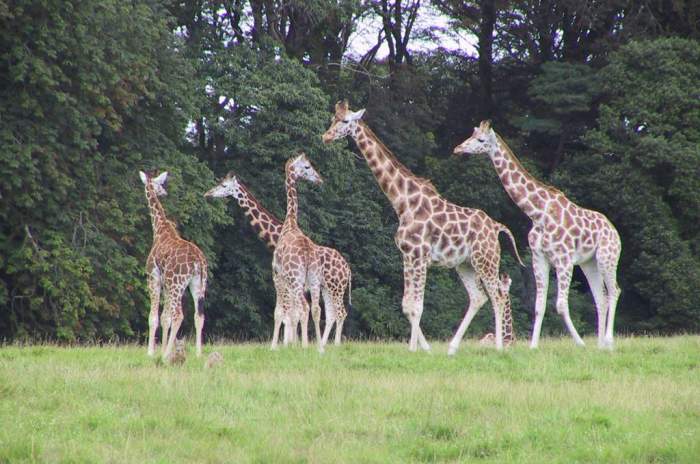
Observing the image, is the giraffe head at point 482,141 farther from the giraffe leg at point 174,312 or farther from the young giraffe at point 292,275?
the giraffe leg at point 174,312

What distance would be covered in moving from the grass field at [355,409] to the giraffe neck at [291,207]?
385 centimetres

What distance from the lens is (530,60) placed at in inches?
1706

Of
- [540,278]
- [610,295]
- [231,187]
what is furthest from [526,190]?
[231,187]

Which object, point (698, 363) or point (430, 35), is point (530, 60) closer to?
point (430, 35)

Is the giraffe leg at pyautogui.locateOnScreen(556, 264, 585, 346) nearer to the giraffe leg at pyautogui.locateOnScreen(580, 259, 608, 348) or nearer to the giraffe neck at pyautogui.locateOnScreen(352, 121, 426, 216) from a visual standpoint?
the giraffe leg at pyautogui.locateOnScreen(580, 259, 608, 348)

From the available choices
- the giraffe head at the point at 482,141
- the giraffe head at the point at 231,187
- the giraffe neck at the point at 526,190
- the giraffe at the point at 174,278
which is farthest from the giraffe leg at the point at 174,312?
the giraffe head at the point at 231,187

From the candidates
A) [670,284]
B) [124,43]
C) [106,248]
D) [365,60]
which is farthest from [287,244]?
[365,60]

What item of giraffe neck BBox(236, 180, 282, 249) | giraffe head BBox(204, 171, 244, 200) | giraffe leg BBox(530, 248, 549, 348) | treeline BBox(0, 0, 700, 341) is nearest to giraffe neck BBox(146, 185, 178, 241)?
giraffe neck BBox(236, 180, 282, 249)

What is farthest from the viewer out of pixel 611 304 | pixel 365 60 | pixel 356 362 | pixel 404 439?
pixel 365 60

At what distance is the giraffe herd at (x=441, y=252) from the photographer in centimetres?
1717

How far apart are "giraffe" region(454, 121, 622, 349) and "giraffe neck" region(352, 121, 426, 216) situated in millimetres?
1046

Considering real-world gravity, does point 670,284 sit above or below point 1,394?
above

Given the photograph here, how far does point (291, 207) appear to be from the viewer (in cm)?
2031

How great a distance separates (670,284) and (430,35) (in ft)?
47.2
